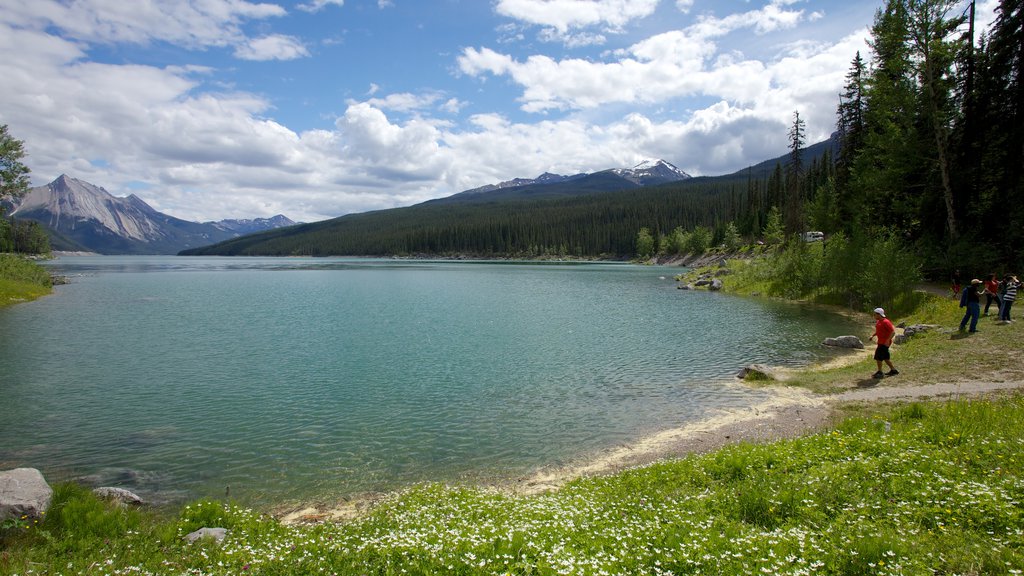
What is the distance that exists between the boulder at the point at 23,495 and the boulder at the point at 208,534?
2.81m

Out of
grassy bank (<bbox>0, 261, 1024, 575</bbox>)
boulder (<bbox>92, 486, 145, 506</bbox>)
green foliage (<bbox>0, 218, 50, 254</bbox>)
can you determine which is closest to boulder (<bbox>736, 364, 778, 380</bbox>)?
grassy bank (<bbox>0, 261, 1024, 575</bbox>)

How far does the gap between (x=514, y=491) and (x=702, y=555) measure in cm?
657

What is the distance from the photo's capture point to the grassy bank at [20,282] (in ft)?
171

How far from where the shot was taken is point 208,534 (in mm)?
9078

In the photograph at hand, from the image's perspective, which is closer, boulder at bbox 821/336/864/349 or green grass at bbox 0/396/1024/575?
green grass at bbox 0/396/1024/575

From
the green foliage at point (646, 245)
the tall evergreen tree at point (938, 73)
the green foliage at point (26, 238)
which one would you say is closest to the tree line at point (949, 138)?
the tall evergreen tree at point (938, 73)

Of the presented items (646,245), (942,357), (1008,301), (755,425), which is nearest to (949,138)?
(1008,301)

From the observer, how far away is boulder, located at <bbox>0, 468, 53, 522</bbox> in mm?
8906

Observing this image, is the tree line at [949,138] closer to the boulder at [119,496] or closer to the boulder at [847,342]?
the boulder at [847,342]

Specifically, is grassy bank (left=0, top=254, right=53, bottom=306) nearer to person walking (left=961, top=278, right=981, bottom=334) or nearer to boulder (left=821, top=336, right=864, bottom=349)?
boulder (left=821, top=336, right=864, bottom=349)

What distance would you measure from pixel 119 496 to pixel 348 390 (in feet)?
36.2

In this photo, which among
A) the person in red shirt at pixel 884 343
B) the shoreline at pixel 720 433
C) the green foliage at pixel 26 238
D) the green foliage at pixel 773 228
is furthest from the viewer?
the green foliage at pixel 26 238

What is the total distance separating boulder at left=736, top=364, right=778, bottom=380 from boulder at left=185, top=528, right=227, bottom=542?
71.2 ft

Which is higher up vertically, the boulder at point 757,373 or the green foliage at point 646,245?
the green foliage at point 646,245
